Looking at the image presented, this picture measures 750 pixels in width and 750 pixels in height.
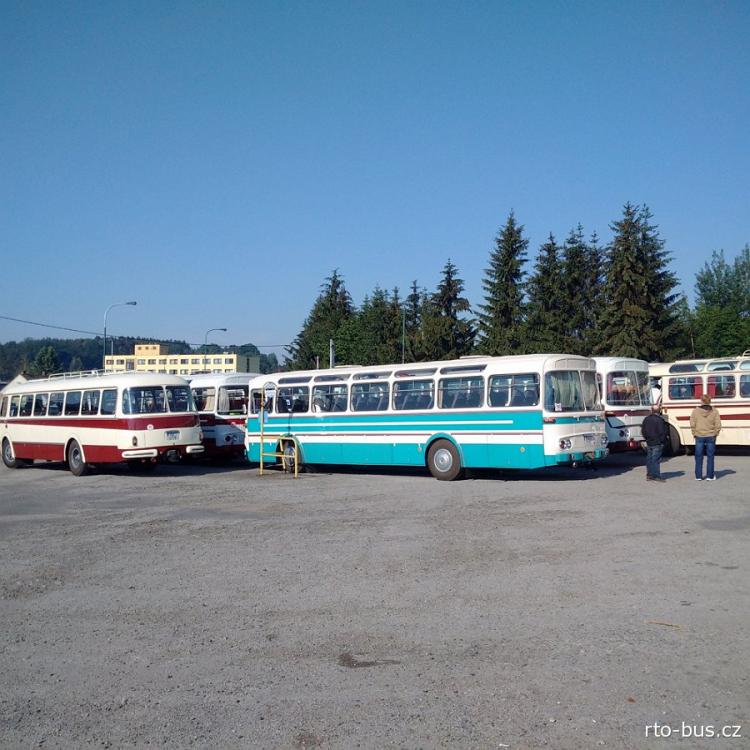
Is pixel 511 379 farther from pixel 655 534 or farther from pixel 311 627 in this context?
pixel 311 627

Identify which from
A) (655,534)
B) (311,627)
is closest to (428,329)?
(655,534)

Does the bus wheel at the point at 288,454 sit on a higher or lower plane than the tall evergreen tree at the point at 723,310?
lower

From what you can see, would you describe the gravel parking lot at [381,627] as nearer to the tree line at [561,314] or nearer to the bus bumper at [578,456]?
the bus bumper at [578,456]

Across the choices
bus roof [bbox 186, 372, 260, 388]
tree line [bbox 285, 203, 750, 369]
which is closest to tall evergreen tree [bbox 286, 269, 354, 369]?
tree line [bbox 285, 203, 750, 369]

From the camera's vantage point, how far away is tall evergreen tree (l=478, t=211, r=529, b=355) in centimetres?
5572

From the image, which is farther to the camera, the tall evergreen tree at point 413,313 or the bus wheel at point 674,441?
the tall evergreen tree at point 413,313

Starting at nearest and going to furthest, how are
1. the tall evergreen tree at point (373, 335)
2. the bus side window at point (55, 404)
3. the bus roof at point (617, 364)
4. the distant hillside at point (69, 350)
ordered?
the bus roof at point (617, 364)
the bus side window at point (55, 404)
the tall evergreen tree at point (373, 335)
the distant hillside at point (69, 350)

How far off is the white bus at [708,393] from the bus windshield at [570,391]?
19.2 ft

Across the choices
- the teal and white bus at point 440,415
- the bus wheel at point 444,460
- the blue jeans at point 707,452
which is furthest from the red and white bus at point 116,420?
the blue jeans at point 707,452

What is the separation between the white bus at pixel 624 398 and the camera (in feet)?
70.8

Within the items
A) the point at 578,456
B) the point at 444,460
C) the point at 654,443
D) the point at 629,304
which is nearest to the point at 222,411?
the point at 444,460

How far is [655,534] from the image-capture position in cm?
1121

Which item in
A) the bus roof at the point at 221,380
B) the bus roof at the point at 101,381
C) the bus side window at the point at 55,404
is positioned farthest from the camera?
the bus roof at the point at 221,380

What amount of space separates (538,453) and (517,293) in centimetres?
3976
